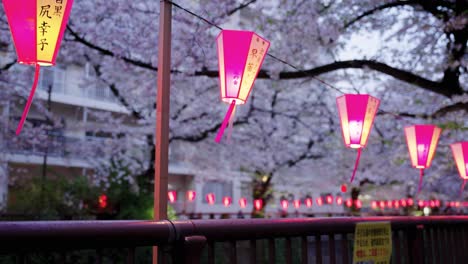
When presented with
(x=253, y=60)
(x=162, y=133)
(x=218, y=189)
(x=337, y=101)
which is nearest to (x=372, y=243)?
Answer: (x=162, y=133)

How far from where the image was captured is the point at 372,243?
10.3 ft

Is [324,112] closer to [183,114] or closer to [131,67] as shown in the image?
[183,114]

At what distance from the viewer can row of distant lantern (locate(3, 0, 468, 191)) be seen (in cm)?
413

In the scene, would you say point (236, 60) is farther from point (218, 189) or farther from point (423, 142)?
point (218, 189)

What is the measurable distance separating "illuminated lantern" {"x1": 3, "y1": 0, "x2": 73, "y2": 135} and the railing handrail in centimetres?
258

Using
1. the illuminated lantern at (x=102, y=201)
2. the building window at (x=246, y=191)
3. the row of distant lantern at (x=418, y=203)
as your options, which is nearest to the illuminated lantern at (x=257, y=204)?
the illuminated lantern at (x=102, y=201)

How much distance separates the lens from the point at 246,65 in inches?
208

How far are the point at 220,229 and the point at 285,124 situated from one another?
16990mm

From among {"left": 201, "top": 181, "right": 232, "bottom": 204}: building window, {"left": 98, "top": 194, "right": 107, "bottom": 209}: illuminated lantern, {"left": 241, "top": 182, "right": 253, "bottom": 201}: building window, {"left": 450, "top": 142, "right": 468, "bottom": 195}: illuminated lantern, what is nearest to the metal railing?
{"left": 450, "top": 142, "right": 468, "bottom": 195}: illuminated lantern

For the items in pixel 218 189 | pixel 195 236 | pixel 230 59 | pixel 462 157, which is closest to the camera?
pixel 195 236

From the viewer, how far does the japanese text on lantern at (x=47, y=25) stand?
13.8 feet

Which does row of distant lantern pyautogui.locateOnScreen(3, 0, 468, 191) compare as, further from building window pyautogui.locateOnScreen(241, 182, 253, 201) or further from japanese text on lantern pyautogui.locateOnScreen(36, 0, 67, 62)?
building window pyautogui.locateOnScreen(241, 182, 253, 201)

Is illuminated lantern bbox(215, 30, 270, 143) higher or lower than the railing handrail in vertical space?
higher

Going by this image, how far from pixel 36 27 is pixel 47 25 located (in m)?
0.10
